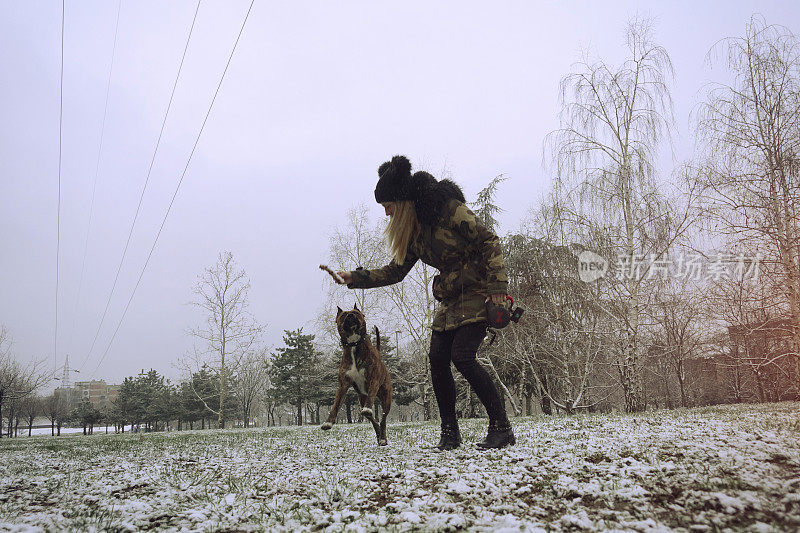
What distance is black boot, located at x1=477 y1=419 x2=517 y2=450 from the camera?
11.8ft

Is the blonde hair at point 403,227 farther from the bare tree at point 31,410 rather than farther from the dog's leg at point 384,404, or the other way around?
the bare tree at point 31,410

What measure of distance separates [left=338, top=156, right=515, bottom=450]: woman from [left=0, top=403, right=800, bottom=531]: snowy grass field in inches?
17.6

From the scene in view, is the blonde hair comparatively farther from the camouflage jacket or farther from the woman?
the camouflage jacket

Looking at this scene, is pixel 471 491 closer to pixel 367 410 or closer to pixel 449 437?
pixel 449 437

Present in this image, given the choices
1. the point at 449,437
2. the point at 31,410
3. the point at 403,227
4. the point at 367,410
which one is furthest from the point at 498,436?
the point at 31,410

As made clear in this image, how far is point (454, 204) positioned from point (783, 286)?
1219 cm

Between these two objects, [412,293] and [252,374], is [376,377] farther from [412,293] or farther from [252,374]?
[252,374]

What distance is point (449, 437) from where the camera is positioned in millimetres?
3941

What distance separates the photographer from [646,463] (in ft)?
8.46

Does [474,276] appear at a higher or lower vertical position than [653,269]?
lower

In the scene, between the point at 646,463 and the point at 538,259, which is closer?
the point at 646,463

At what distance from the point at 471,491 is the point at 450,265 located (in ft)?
6.30

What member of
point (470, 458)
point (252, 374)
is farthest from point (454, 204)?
point (252, 374)

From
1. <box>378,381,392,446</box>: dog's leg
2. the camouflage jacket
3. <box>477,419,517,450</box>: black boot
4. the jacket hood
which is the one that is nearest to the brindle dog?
<box>378,381,392,446</box>: dog's leg
